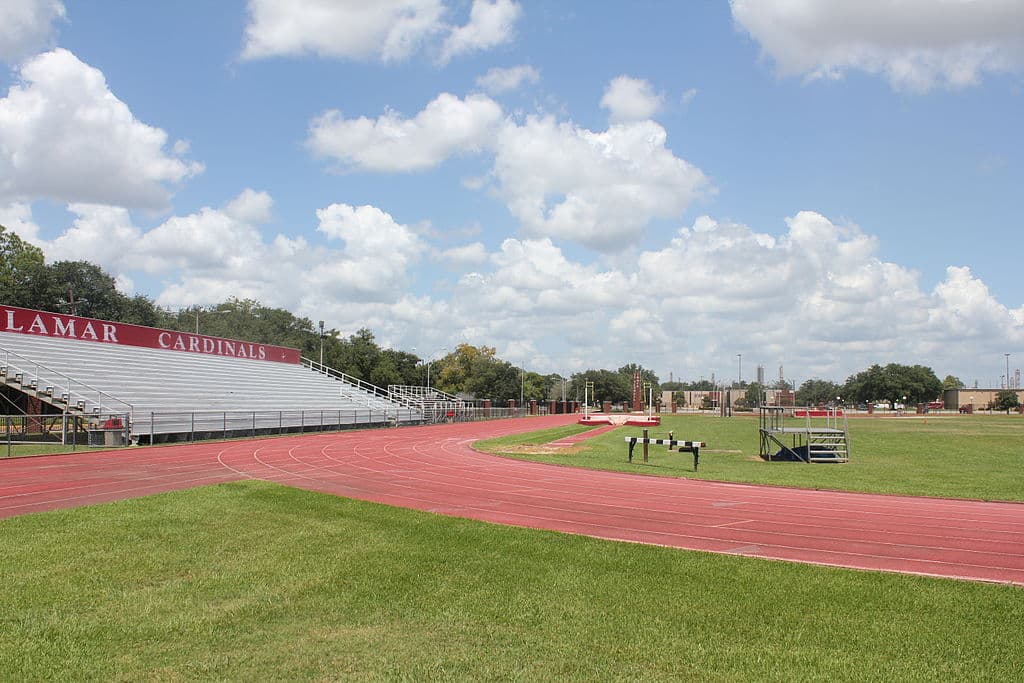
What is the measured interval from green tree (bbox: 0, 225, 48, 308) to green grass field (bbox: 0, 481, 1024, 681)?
203 ft

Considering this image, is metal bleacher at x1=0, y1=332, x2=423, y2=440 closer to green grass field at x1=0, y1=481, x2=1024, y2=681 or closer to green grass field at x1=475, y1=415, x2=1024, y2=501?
green grass field at x1=475, y1=415, x2=1024, y2=501

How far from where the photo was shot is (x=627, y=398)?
13262 centimetres

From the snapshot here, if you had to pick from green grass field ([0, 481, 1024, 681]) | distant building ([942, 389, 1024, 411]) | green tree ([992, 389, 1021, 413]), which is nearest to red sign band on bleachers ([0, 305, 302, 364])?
green grass field ([0, 481, 1024, 681])

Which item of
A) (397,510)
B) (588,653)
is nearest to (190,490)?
(397,510)

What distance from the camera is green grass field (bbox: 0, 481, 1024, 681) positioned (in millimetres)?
5172

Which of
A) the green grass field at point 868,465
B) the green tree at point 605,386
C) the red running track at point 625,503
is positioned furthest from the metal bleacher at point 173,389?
the green tree at point 605,386

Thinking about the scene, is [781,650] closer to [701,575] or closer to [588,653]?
[588,653]

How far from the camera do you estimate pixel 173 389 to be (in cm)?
3703

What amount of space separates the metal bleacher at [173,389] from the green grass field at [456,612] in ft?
74.8

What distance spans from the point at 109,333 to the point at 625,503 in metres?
36.3

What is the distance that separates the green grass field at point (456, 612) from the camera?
5172 millimetres

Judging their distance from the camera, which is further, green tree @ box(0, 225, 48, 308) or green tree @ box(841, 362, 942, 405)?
green tree @ box(841, 362, 942, 405)

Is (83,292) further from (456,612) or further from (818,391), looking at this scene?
(818,391)

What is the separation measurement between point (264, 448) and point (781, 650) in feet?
82.4
